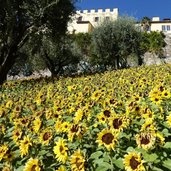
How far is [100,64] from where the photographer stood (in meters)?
31.4

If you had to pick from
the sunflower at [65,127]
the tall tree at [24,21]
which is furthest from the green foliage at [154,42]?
the sunflower at [65,127]

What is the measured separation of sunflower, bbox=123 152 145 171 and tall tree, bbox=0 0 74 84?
55.0ft

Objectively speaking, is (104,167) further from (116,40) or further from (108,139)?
(116,40)

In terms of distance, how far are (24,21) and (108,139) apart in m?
17.8

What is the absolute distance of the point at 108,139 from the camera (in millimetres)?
3164

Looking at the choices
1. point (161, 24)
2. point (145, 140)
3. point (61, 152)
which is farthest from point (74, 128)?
point (161, 24)

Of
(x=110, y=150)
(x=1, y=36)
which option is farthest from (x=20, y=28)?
(x=110, y=150)

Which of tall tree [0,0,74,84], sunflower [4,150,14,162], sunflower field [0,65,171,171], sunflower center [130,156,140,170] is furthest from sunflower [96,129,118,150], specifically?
tall tree [0,0,74,84]

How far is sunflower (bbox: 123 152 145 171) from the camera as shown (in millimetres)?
2748

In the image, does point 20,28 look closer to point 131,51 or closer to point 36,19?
point 36,19

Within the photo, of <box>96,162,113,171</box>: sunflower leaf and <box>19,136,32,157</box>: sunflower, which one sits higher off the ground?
<box>19,136,32,157</box>: sunflower

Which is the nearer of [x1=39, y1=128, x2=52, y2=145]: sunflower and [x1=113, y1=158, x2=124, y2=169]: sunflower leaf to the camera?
[x1=113, y1=158, x2=124, y2=169]: sunflower leaf

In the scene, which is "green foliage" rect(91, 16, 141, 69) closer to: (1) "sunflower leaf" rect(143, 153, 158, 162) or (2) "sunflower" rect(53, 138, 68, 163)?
(2) "sunflower" rect(53, 138, 68, 163)

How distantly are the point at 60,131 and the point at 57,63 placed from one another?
97.7 ft
